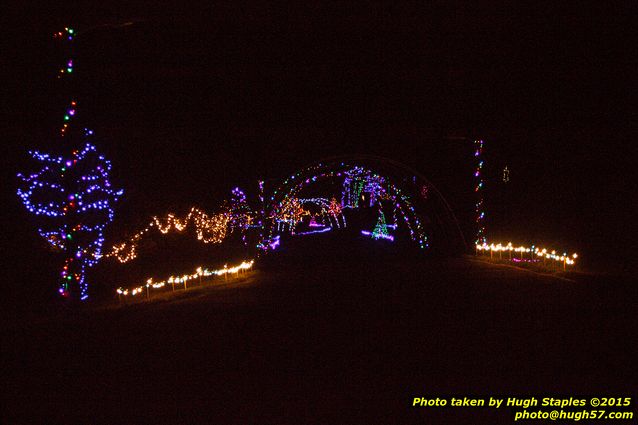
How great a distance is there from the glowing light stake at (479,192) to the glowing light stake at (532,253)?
49 cm

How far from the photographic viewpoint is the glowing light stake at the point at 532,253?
59.3 ft

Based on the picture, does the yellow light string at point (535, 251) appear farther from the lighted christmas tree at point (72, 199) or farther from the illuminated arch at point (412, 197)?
the lighted christmas tree at point (72, 199)

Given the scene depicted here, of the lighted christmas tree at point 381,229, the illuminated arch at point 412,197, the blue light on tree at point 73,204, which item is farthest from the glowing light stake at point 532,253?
the lighted christmas tree at point 381,229

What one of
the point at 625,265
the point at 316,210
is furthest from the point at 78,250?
the point at 316,210

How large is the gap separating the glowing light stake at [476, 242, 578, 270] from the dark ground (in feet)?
13.9

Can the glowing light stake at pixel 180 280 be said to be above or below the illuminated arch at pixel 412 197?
below

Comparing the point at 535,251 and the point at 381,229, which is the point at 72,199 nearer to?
the point at 535,251

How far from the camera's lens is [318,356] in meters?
7.54

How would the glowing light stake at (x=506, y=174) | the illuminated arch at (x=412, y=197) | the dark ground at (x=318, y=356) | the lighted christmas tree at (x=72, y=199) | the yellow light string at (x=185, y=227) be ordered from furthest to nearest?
→ the illuminated arch at (x=412, y=197) < the glowing light stake at (x=506, y=174) < the yellow light string at (x=185, y=227) < the lighted christmas tree at (x=72, y=199) < the dark ground at (x=318, y=356)

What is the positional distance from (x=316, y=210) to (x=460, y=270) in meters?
61.6

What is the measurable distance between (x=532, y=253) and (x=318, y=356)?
15.3 meters

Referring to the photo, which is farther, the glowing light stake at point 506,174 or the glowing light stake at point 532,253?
the glowing light stake at point 506,174

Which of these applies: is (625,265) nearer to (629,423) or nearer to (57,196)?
(629,423)

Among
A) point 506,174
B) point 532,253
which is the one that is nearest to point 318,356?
point 532,253
